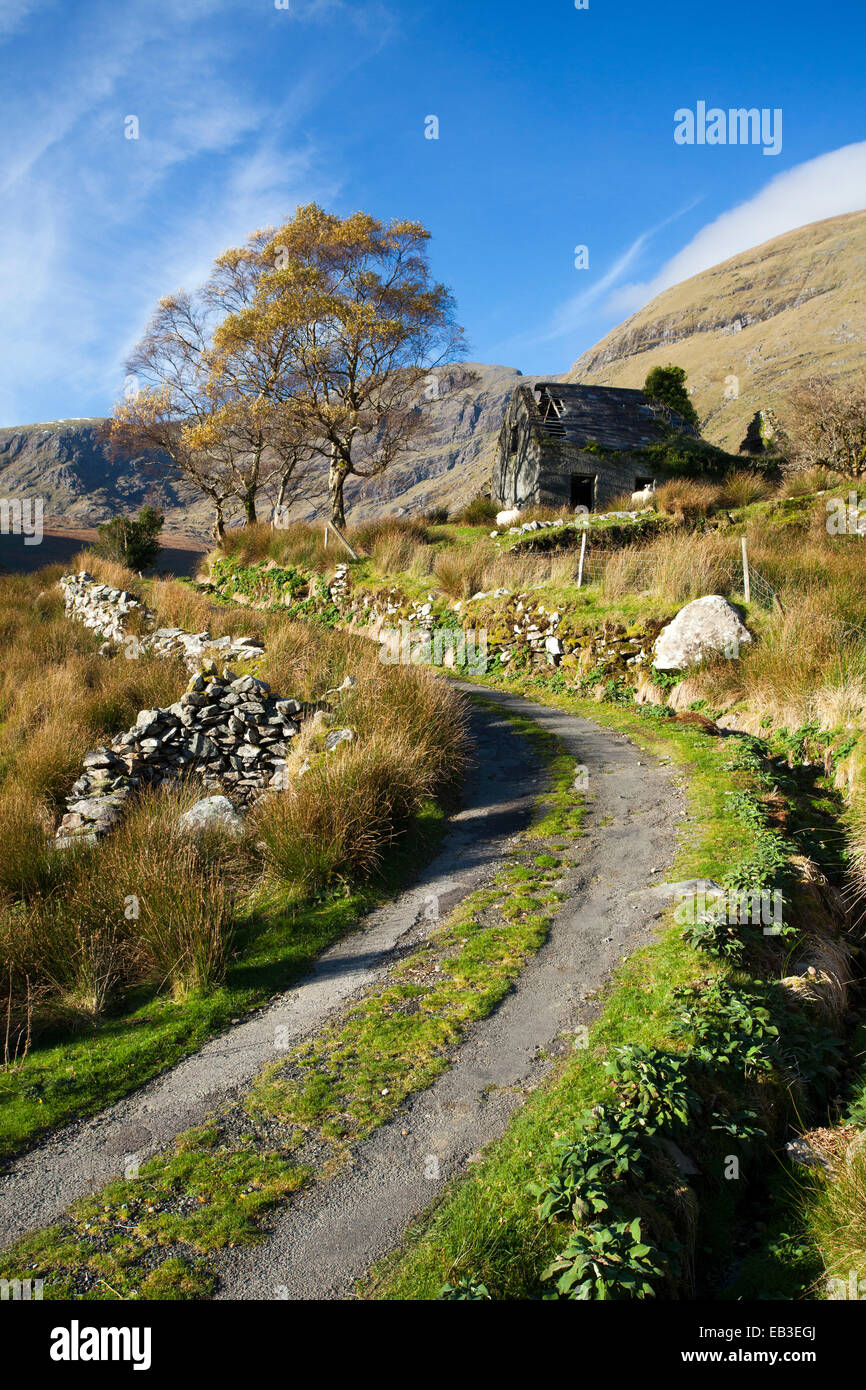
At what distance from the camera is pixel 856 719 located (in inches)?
391

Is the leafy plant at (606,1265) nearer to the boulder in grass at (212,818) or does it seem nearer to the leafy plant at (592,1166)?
the leafy plant at (592,1166)

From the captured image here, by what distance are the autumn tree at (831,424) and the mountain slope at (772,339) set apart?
41.9 metres

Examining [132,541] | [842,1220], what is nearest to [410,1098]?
[842,1220]

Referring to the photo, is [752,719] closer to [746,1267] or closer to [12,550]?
[746,1267]

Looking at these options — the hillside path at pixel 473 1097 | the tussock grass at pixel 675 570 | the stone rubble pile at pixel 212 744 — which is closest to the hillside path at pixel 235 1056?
the hillside path at pixel 473 1097

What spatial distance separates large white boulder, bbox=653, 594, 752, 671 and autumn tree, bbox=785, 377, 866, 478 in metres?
14.0

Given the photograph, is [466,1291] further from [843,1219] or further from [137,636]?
[137,636]

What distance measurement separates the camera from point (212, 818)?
7.98 metres

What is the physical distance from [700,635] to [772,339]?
150078 millimetres

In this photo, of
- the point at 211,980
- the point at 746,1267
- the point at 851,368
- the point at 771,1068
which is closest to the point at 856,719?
the point at 771,1068

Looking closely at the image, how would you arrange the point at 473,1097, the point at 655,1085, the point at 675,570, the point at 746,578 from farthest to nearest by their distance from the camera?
1. the point at 675,570
2. the point at 746,578
3. the point at 473,1097
4. the point at 655,1085

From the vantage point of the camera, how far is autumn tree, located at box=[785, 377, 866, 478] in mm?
23672

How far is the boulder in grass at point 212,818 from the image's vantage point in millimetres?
7668
